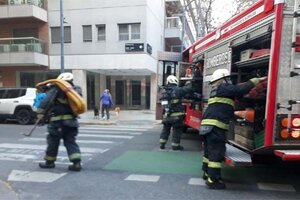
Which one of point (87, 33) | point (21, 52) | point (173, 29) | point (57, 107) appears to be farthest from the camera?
point (173, 29)

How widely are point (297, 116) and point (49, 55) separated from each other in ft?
72.0

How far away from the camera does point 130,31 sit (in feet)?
78.5

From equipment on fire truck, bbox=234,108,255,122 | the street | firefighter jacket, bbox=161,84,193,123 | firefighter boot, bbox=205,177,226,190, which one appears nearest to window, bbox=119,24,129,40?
firefighter jacket, bbox=161,84,193,123

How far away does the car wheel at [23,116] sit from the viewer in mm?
16156

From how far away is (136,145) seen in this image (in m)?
9.99

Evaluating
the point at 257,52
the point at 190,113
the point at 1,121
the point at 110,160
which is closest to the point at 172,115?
the point at 190,113

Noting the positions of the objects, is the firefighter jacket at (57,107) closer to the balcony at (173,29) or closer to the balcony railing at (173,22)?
the balcony at (173,29)

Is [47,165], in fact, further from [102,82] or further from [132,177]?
[102,82]

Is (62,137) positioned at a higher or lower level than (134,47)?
lower

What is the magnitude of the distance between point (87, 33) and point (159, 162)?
1827cm

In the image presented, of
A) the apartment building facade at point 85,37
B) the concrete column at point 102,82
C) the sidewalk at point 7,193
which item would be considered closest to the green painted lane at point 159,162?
the sidewalk at point 7,193

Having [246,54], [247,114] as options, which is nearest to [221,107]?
[247,114]

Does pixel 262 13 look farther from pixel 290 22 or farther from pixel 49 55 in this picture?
pixel 49 55

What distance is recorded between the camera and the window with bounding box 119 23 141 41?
23812 mm
